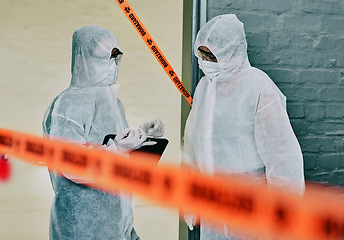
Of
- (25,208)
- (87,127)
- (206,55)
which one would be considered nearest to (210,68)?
(206,55)

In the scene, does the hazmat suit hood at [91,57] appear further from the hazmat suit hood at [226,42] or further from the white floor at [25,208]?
the white floor at [25,208]

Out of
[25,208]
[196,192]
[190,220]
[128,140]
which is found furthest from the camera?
[25,208]

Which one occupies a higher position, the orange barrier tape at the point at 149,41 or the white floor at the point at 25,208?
the orange barrier tape at the point at 149,41

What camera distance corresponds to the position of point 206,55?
5.27 feet

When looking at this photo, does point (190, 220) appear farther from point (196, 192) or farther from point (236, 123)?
point (196, 192)

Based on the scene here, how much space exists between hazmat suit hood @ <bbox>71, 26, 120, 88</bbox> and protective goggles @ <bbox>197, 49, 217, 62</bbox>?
1.01 feet

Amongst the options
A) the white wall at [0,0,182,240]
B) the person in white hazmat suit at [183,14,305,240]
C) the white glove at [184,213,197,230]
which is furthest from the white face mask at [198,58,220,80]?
the white glove at [184,213,197,230]

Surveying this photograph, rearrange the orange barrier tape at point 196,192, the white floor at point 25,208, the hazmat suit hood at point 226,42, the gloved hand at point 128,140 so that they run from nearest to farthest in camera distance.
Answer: the orange barrier tape at point 196,192, the gloved hand at point 128,140, the hazmat suit hood at point 226,42, the white floor at point 25,208

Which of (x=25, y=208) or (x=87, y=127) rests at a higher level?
(x=87, y=127)

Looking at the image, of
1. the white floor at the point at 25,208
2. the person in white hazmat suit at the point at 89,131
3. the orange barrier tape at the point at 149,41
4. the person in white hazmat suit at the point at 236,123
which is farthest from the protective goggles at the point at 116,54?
the white floor at the point at 25,208

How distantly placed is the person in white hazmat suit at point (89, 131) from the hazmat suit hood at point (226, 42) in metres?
0.32

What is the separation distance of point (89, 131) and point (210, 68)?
0.47m

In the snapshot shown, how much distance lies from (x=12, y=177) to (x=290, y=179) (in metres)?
1.16

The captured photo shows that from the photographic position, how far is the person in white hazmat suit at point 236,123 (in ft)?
4.82
